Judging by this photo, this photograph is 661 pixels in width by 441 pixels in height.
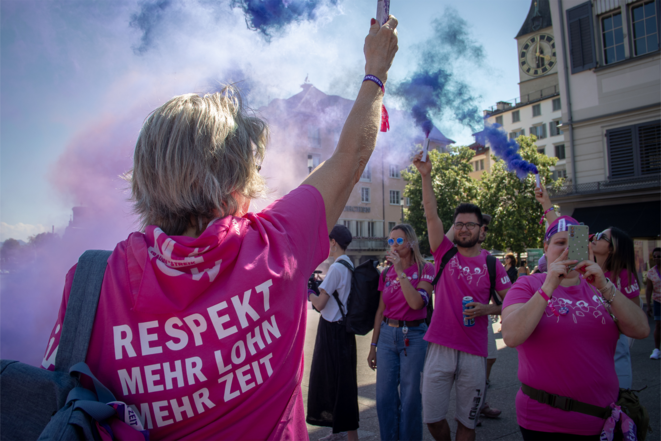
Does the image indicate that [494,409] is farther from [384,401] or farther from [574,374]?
[574,374]

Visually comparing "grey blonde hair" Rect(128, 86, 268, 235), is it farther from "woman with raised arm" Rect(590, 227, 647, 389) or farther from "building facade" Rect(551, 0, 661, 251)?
"building facade" Rect(551, 0, 661, 251)

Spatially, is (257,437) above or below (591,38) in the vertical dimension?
below

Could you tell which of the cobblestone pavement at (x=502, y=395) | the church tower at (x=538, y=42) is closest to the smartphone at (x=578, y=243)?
the cobblestone pavement at (x=502, y=395)

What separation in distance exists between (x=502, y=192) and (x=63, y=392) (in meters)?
28.9

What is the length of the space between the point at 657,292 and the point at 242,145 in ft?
32.2

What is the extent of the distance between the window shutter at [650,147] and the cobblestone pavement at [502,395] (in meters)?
8.09

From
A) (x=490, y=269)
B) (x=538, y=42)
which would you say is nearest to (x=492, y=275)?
(x=490, y=269)

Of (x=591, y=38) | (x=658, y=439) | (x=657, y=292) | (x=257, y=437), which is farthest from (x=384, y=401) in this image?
(x=591, y=38)

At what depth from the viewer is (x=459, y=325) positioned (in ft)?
12.5

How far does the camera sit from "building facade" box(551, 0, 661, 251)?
556 inches

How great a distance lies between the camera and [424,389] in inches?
→ 149

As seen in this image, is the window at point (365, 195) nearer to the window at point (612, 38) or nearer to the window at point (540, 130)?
the window at point (540, 130)

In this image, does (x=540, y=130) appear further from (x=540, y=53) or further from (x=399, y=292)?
(x=399, y=292)

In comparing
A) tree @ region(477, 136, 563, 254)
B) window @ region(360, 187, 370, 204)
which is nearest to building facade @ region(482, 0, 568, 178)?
tree @ region(477, 136, 563, 254)
